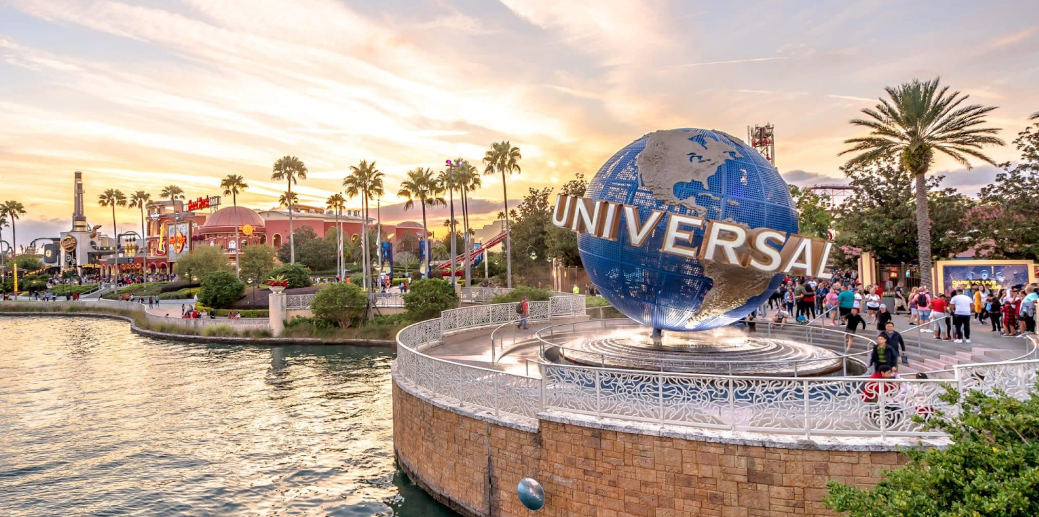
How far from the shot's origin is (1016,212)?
107 ft

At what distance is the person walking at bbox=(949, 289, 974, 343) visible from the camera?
15.7m

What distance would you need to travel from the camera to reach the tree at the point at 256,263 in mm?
68312

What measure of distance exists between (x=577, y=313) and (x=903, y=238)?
21970mm

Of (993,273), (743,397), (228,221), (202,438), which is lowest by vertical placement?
(202,438)

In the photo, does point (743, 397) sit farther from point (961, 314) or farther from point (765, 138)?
point (765, 138)

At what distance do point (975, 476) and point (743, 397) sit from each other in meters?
6.51

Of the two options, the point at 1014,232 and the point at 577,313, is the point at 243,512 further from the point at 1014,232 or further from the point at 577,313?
the point at 1014,232

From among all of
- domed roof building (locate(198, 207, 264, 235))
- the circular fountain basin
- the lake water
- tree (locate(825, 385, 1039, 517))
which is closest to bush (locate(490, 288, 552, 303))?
the lake water

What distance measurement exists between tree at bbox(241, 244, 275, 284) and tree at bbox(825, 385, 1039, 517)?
2705 inches

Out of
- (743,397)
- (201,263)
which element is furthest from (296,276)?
(743,397)

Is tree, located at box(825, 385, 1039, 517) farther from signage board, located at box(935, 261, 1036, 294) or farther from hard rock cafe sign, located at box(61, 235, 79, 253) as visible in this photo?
hard rock cafe sign, located at box(61, 235, 79, 253)

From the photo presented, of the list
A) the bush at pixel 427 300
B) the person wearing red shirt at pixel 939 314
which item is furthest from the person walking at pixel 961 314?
the bush at pixel 427 300

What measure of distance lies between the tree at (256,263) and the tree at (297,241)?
19.1m

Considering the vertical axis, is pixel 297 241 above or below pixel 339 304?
above
